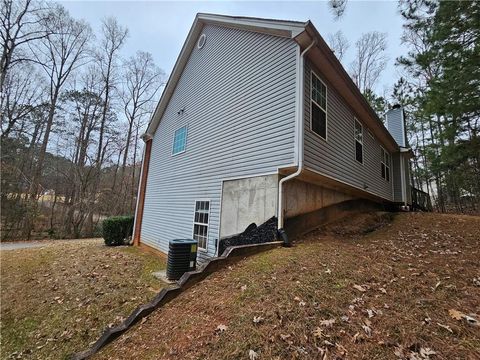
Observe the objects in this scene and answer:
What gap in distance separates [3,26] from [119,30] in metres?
8.82

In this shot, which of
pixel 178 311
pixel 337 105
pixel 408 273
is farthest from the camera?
pixel 337 105

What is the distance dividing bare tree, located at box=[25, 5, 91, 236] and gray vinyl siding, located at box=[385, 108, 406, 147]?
2190 centimetres

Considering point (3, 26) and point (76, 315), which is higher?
point (3, 26)

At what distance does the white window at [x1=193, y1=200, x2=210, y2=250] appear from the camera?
7.46 meters

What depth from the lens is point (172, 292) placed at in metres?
3.74

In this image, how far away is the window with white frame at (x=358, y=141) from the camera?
8781mm

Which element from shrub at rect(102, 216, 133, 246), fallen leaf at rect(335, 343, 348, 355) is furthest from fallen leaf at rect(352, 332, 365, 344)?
shrub at rect(102, 216, 133, 246)

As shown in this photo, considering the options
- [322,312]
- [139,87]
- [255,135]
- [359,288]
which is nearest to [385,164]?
[255,135]

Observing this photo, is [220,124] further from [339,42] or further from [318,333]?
[339,42]

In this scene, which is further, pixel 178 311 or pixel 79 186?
pixel 79 186

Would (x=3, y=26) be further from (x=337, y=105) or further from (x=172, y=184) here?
(x=337, y=105)

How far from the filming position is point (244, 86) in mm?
7070

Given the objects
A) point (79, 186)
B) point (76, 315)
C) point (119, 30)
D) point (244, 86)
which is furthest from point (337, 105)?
point (119, 30)

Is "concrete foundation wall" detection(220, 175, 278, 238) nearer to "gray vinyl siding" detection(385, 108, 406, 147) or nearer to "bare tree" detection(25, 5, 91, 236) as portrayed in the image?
"gray vinyl siding" detection(385, 108, 406, 147)
